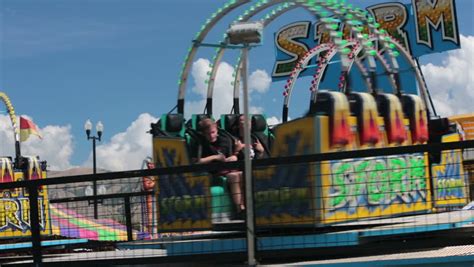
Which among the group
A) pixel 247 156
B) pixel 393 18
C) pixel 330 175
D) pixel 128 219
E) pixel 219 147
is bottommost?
pixel 128 219

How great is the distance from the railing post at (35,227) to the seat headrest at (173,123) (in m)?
2.09

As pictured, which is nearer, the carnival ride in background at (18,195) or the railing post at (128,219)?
the railing post at (128,219)

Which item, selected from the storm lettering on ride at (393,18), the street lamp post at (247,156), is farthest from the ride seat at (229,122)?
the storm lettering on ride at (393,18)

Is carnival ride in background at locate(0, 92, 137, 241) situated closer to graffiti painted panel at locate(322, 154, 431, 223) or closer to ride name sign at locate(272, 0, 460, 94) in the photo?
graffiti painted panel at locate(322, 154, 431, 223)

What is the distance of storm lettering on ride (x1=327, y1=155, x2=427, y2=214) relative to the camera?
6.11 meters

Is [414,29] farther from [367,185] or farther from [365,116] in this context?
[367,185]

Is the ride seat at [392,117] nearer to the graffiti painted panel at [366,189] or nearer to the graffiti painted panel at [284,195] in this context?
the graffiti painted panel at [366,189]

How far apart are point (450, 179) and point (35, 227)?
4.46m

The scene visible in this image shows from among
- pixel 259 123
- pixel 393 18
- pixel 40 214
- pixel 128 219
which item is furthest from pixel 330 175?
pixel 393 18

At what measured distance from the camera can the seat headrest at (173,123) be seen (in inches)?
323

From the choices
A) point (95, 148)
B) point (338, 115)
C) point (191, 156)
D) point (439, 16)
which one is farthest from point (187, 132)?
point (439, 16)

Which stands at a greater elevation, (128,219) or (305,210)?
(305,210)

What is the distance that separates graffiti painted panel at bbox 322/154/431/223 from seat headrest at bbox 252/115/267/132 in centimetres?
309

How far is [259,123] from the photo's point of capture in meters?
9.45
